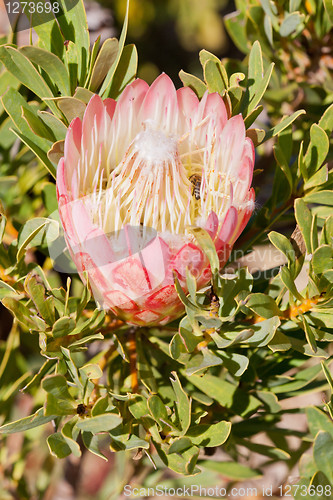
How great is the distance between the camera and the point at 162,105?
2.17ft

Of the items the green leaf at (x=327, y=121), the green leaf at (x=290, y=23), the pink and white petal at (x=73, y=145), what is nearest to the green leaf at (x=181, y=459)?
the pink and white petal at (x=73, y=145)

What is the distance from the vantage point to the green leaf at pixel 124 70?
699 mm

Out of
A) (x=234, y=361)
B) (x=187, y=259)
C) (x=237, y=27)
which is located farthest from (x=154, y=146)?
(x=237, y=27)

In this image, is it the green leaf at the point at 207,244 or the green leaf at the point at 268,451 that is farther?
the green leaf at the point at 268,451

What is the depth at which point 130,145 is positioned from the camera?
65 centimetres

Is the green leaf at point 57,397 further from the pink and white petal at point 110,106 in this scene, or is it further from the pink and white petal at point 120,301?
the pink and white petal at point 110,106

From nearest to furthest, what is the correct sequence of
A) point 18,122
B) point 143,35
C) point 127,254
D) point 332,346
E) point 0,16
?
1. point 127,254
2. point 18,122
3. point 332,346
4. point 0,16
5. point 143,35

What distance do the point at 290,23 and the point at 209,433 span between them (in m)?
0.61

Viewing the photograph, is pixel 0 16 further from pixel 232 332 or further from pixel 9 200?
pixel 232 332

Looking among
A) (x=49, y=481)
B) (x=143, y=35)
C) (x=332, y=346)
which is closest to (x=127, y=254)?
(x=332, y=346)

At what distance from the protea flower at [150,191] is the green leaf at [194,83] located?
25 millimetres

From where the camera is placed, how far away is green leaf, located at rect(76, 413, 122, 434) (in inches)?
21.2

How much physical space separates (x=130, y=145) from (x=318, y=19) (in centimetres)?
47

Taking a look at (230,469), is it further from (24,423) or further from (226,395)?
(24,423)
